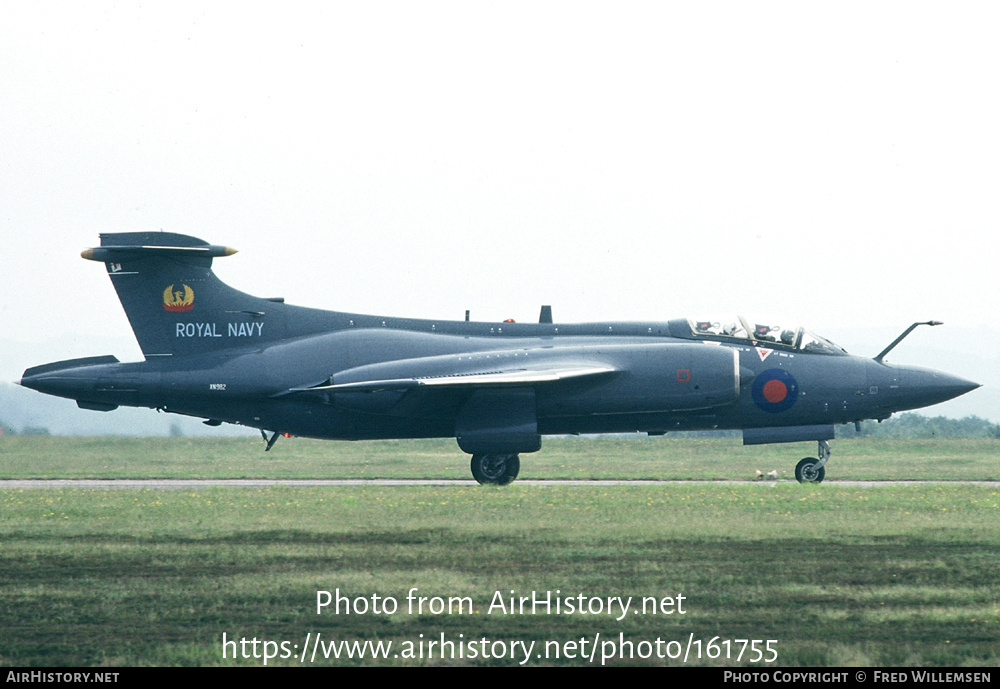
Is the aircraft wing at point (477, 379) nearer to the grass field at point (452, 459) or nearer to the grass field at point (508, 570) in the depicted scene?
the grass field at point (508, 570)

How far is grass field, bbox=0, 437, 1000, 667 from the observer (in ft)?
26.9

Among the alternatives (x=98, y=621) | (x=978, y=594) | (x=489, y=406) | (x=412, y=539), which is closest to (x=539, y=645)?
(x=98, y=621)

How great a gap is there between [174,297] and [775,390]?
12589 millimetres

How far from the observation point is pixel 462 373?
72.4 ft

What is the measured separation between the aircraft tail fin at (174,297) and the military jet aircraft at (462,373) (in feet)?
0.10

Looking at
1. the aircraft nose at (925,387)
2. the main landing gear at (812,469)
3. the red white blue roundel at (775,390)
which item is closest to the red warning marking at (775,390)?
the red white blue roundel at (775,390)

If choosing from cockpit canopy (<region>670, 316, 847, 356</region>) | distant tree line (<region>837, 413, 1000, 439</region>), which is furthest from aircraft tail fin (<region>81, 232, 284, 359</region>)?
distant tree line (<region>837, 413, 1000, 439</region>)

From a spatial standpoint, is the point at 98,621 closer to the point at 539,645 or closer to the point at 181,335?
the point at 539,645

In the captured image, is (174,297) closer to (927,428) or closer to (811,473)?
(811,473)

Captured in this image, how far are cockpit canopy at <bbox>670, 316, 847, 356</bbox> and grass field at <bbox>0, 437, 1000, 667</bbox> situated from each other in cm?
343

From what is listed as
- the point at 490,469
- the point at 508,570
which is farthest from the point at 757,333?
the point at 508,570

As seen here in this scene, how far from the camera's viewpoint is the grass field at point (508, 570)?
8.21 m
